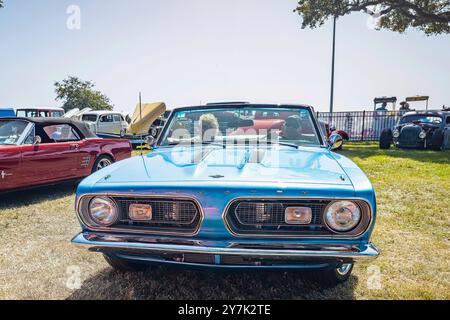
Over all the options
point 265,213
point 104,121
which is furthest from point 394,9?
point 265,213

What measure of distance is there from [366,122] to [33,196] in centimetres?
1569

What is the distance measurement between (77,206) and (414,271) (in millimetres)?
2613

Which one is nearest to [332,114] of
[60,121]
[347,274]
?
[60,121]

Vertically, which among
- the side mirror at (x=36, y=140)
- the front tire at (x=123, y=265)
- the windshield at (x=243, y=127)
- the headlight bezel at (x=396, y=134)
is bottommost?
the front tire at (x=123, y=265)

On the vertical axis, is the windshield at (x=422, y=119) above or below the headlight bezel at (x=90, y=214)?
above

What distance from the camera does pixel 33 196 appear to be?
513 cm

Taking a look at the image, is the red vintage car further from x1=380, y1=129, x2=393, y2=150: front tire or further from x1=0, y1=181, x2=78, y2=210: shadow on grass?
x1=380, y1=129, x2=393, y2=150: front tire

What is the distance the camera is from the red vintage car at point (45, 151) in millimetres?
4461

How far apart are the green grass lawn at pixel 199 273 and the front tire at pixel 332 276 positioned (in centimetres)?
6

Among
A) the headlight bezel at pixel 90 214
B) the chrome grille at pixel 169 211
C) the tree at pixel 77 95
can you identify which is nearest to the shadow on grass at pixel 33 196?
the headlight bezel at pixel 90 214

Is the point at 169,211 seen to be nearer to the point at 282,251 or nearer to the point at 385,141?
the point at 282,251

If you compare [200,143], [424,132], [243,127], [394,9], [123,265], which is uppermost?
[394,9]

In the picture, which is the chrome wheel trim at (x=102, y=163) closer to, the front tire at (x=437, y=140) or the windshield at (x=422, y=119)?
the front tire at (x=437, y=140)
